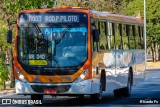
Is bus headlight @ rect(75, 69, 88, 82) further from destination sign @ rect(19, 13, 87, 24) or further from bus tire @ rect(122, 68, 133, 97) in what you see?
bus tire @ rect(122, 68, 133, 97)

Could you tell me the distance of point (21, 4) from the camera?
93.0 ft

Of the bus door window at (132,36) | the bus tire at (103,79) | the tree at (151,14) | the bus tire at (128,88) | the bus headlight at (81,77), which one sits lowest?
the tree at (151,14)

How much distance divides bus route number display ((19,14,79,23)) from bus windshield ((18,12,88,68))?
0.10 meters

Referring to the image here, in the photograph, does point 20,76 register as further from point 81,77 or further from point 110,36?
point 110,36

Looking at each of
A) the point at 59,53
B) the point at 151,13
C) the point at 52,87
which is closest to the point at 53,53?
the point at 59,53

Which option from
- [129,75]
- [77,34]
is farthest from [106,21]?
[129,75]

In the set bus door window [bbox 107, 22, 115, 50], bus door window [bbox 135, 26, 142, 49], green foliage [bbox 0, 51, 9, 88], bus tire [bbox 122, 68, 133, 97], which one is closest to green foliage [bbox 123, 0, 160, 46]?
green foliage [bbox 0, 51, 9, 88]

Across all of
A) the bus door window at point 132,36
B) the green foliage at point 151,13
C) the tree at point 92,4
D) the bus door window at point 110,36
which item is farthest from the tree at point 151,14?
the bus door window at point 110,36

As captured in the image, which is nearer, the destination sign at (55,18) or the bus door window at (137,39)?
the destination sign at (55,18)

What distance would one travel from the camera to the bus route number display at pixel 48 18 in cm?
1917

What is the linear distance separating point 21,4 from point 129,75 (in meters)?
6.60

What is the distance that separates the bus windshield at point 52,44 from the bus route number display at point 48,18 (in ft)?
0.31

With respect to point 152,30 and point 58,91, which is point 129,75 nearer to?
point 58,91

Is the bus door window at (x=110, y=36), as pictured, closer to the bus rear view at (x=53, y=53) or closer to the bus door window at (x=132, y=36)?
the bus rear view at (x=53, y=53)
